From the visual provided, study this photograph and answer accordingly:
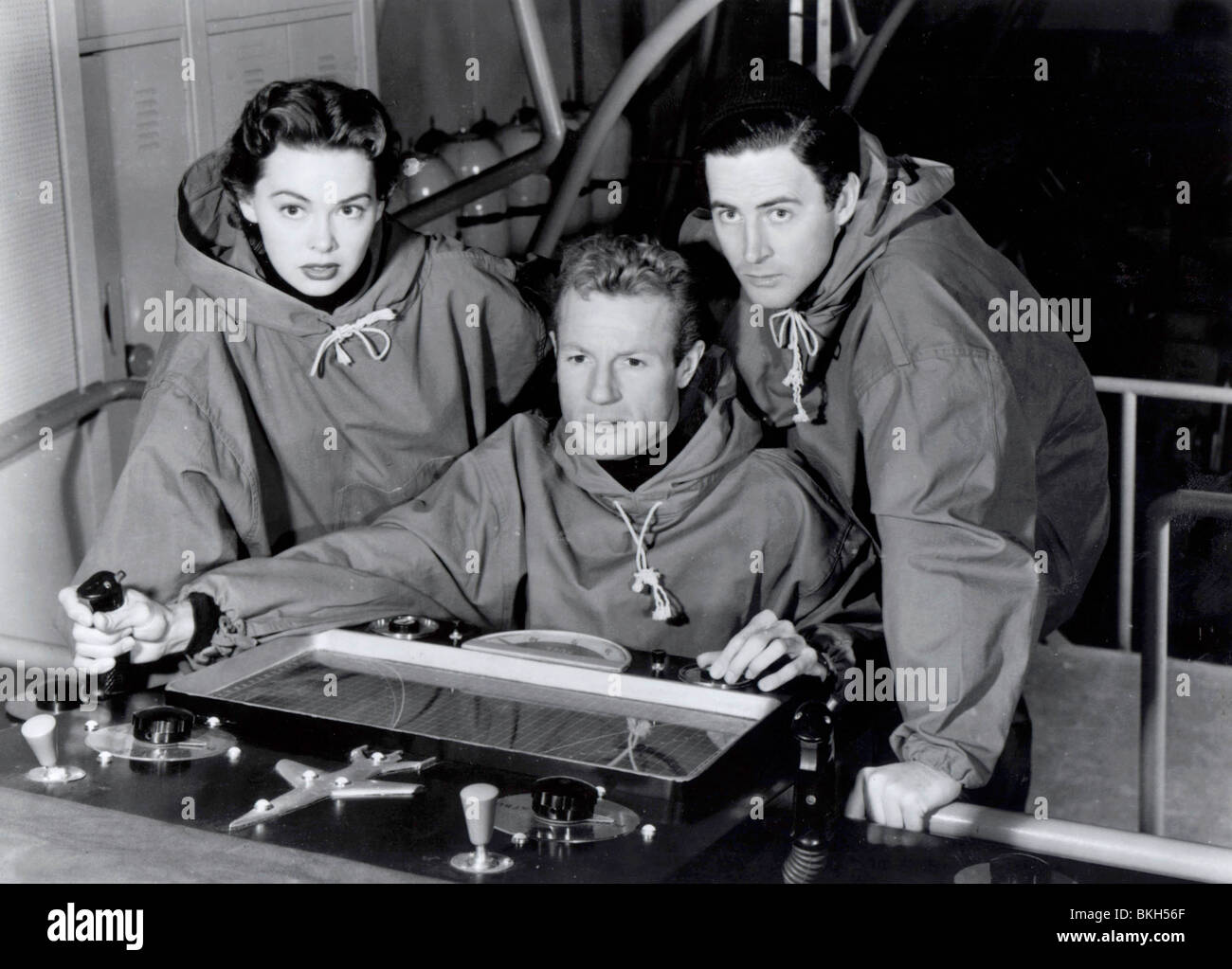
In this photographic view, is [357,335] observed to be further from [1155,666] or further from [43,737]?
[1155,666]

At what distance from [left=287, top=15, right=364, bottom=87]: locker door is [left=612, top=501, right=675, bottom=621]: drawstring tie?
1.63 meters

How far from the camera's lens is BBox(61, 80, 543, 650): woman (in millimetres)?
1859

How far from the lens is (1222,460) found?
3.94 m

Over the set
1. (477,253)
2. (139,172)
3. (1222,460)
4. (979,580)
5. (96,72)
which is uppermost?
(96,72)

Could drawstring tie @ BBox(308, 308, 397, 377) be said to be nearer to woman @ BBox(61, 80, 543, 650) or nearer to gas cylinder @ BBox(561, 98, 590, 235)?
woman @ BBox(61, 80, 543, 650)

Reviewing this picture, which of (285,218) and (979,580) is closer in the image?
(979,580)

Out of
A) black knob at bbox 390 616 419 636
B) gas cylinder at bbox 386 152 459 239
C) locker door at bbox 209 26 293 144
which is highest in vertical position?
locker door at bbox 209 26 293 144

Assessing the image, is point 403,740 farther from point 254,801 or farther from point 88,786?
point 88,786

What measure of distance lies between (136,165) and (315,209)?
3.34 feet

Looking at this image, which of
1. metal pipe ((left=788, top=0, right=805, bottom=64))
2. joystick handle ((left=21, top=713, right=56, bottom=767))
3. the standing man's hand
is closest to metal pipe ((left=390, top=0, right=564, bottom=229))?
metal pipe ((left=788, top=0, right=805, bottom=64))

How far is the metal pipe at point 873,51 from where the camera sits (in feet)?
10.6

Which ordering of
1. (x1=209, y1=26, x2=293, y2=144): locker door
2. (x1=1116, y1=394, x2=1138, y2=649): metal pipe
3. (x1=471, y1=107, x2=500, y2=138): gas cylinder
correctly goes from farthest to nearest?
1. (x1=471, y1=107, x2=500, y2=138): gas cylinder
2. (x1=209, y1=26, x2=293, y2=144): locker door
3. (x1=1116, y1=394, x2=1138, y2=649): metal pipe

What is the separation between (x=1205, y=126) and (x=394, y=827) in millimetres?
3778
